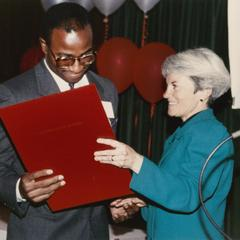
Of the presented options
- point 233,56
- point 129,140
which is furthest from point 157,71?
point 233,56

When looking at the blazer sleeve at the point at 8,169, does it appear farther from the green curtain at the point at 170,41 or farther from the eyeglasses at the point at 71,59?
the green curtain at the point at 170,41

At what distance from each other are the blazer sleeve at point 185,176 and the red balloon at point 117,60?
1987mm

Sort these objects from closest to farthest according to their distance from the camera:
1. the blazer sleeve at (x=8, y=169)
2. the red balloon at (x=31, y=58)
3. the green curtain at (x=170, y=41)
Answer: the blazer sleeve at (x=8, y=169) < the green curtain at (x=170, y=41) < the red balloon at (x=31, y=58)

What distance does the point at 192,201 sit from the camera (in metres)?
1.60

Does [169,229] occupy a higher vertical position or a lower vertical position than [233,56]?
lower

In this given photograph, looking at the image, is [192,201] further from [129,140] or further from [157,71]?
[129,140]

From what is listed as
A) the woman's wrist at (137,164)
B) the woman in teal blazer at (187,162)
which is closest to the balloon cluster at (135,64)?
the woman in teal blazer at (187,162)

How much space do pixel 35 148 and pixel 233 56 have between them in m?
0.79

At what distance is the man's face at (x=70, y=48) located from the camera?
1.61 metres

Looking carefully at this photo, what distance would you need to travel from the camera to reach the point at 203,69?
183cm

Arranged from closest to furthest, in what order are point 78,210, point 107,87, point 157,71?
point 78,210, point 107,87, point 157,71

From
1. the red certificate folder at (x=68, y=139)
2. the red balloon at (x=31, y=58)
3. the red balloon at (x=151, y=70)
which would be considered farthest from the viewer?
the red balloon at (x=31, y=58)

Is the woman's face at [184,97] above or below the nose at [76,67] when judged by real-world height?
below

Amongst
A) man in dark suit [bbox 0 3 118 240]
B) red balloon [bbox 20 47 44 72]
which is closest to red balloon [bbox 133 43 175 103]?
red balloon [bbox 20 47 44 72]
